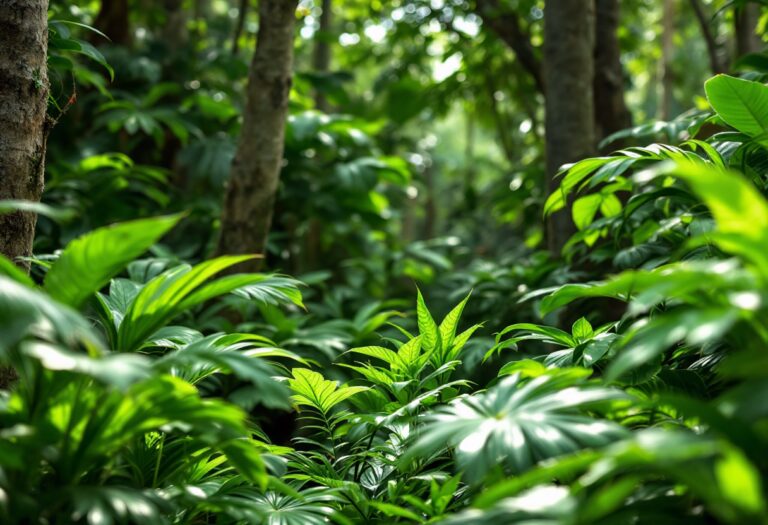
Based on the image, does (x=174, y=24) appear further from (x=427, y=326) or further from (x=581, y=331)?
(x=581, y=331)

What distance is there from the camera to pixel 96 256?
1181mm

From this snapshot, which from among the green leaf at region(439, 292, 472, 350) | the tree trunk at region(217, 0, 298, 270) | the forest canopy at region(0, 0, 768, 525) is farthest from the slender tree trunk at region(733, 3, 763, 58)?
the green leaf at region(439, 292, 472, 350)

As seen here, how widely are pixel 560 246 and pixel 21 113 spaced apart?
89.0 inches

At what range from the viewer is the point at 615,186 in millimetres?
2164

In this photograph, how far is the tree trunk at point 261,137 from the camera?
9.01 ft

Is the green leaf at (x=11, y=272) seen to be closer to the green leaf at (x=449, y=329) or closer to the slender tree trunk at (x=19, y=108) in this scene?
the slender tree trunk at (x=19, y=108)

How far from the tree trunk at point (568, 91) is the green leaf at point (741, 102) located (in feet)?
3.89

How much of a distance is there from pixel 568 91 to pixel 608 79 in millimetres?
667

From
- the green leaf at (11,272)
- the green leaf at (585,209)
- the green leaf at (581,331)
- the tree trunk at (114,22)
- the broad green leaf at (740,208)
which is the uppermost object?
the tree trunk at (114,22)

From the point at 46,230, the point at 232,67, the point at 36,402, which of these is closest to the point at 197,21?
the point at 232,67

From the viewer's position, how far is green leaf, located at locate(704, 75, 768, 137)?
170cm

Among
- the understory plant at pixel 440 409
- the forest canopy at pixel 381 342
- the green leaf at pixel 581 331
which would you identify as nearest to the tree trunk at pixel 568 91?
the forest canopy at pixel 381 342

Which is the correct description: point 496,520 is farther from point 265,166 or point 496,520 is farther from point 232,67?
point 232,67

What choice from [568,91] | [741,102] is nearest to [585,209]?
[741,102]
